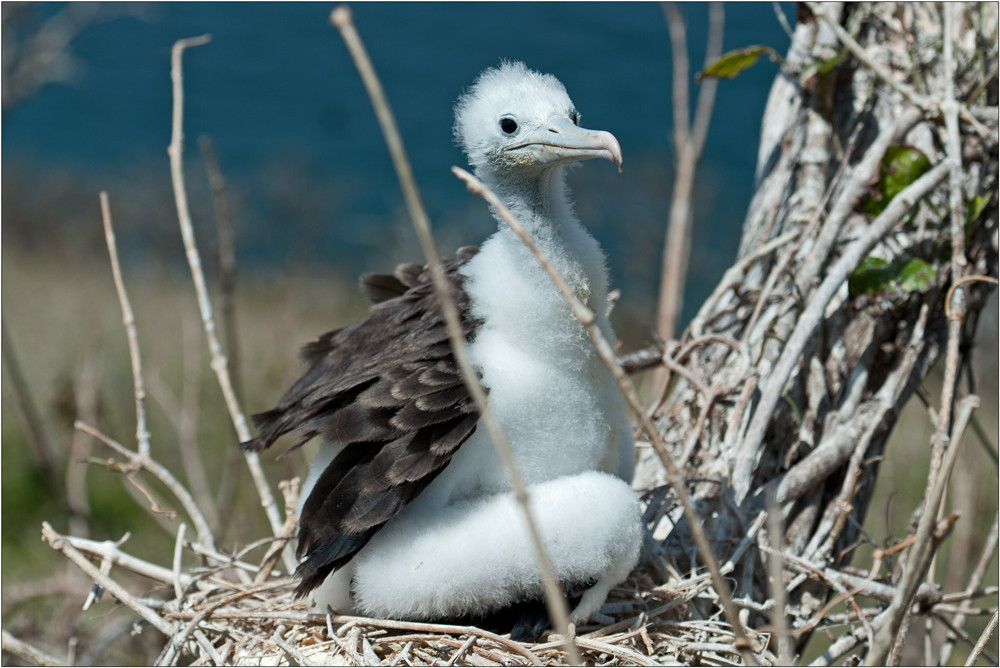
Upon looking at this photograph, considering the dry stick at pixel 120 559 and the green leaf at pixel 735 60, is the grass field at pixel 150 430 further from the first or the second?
the green leaf at pixel 735 60

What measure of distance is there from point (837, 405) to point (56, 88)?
17794 mm

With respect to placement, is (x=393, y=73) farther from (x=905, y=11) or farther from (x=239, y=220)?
(x=905, y=11)

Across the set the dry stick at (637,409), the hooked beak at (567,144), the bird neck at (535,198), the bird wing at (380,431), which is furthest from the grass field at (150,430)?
the dry stick at (637,409)

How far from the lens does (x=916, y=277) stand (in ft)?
7.34

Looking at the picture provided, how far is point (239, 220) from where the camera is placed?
12586 mm

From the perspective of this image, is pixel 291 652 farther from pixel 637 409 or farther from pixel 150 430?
pixel 150 430

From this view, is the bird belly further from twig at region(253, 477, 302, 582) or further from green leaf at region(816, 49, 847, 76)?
green leaf at region(816, 49, 847, 76)

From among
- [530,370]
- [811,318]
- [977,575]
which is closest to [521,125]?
[530,370]

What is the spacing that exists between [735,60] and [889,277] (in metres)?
0.90

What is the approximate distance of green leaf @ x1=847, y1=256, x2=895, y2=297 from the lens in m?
2.26

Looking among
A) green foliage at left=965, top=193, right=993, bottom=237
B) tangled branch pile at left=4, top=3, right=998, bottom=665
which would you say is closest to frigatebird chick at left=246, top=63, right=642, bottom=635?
tangled branch pile at left=4, top=3, right=998, bottom=665

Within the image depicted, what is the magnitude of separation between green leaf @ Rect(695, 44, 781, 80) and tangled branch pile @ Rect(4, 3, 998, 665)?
0.11m

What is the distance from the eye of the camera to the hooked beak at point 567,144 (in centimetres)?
172

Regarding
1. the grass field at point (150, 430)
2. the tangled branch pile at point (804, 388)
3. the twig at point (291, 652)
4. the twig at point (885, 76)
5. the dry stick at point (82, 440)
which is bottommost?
the grass field at point (150, 430)
